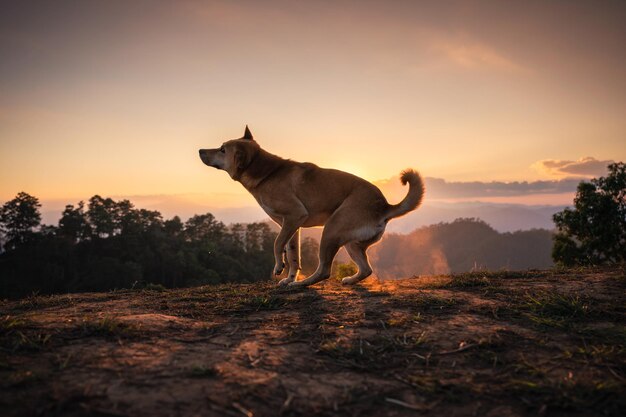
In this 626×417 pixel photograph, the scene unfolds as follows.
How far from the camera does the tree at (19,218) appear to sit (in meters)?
51.9

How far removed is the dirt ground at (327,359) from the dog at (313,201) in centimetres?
218

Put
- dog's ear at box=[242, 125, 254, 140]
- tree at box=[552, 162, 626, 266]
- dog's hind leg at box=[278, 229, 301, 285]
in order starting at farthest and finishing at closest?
tree at box=[552, 162, 626, 266]
dog's ear at box=[242, 125, 254, 140]
dog's hind leg at box=[278, 229, 301, 285]

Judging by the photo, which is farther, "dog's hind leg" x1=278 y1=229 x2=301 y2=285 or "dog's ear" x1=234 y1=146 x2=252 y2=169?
"dog's hind leg" x1=278 y1=229 x2=301 y2=285

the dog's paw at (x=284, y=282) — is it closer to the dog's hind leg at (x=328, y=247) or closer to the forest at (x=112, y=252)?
the dog's hind leg at (x=328, y=247)

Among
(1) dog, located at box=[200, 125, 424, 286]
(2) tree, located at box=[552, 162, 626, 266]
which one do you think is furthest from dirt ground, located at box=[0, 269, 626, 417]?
(2) tree, located at box=[552, 162, 626, 266]

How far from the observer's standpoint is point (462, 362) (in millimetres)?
3162

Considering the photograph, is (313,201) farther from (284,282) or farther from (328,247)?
(284,282)

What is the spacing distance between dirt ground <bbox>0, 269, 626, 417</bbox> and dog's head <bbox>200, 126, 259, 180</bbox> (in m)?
3.78

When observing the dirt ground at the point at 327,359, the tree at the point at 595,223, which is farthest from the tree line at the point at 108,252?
the dirt ground at the point at 327,359

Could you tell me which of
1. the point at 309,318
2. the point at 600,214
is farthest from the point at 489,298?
the point at 600,214

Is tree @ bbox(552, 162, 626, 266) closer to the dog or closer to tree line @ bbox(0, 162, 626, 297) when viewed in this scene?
tree line @ bbox(0, 162, 626, 297)

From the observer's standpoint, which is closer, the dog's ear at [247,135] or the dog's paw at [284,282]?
the dog's paw at [284,282]

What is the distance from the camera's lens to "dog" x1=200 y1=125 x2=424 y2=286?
720cm

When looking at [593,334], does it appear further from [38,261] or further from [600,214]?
[38,261]
